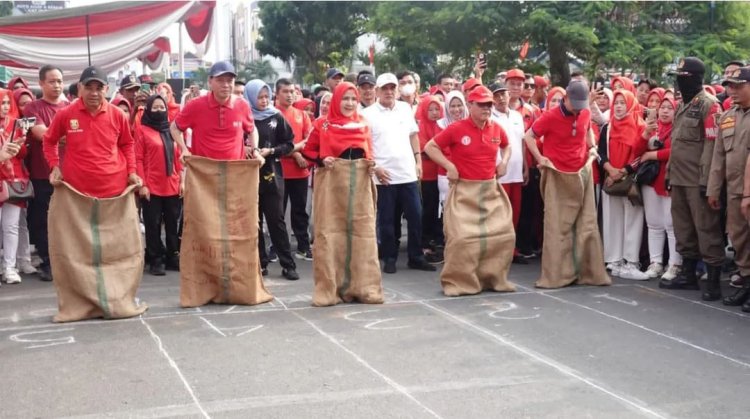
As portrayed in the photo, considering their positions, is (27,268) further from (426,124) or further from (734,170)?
(734,170)

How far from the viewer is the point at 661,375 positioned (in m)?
5.75

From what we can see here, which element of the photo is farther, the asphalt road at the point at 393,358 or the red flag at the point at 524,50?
the red flag at the point at 524,50

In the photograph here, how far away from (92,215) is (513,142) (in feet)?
14.7

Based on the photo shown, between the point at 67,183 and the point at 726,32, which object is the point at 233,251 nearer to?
the point at 67,183

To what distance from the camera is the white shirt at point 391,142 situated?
919 centimetres

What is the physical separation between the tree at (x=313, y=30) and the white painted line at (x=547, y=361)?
36.9m

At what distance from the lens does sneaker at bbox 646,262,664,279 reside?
355 inches

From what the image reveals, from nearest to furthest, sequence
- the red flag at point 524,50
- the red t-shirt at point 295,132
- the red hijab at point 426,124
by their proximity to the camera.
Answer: the red t-shirt at point 295,132, the red hijab at point 426,124, the red flag at point 524,50

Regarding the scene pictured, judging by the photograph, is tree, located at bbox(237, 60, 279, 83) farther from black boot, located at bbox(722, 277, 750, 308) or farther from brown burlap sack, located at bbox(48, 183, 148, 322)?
black boot, located at bbox(722, 277, 750, 308)

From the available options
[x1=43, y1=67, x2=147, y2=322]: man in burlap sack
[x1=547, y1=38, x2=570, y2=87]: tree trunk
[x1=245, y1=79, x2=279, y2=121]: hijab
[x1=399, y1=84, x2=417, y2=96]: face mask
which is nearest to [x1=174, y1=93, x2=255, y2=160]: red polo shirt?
[x1=43, y1=67, x2=147, y2=322]: man in burlap sack

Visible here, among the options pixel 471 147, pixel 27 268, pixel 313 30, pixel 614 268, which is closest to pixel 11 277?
pixel 27 268

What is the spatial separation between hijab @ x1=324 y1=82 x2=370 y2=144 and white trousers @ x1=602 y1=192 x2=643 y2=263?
9.08 ft

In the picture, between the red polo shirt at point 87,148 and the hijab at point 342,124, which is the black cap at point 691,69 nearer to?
the hijab at point 342,124

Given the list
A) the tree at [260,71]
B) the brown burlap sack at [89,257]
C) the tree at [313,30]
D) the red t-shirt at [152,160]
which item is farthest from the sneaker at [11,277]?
the tree at [260,71]
